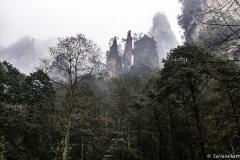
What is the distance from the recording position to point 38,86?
20891 millimetres

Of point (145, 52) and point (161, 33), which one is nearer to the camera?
point (145, 52)

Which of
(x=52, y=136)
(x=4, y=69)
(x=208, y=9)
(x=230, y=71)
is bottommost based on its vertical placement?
(x=52, y=136)

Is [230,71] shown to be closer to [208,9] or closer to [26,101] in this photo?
[208,9]

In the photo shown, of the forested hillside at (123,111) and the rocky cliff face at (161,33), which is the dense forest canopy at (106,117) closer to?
the forested hillside at (123,111)

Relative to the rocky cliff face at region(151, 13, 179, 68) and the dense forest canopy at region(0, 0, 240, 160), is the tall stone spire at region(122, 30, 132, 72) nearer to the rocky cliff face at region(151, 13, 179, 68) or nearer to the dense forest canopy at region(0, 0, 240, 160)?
the rocky cliff face at region(151, 13, 179, 68)

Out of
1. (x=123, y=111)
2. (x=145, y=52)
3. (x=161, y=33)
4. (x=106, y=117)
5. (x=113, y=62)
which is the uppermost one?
(x=161, y=33)

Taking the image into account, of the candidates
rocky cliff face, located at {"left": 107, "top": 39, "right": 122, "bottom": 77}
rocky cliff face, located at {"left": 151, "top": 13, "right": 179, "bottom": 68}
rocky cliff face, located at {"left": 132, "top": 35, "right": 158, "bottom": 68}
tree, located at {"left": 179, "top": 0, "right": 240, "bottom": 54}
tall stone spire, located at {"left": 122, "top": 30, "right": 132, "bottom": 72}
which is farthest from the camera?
rocky cliff face, located at {"left": 151, "top": 13, "right": 179, "bottom": 68}

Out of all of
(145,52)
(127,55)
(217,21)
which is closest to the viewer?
(217,21)

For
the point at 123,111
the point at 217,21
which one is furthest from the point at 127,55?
the point at 217,21

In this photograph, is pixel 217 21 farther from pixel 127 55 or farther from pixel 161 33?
pixel 161 33

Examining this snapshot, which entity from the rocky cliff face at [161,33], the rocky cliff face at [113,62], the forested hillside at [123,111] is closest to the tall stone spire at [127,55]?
the rocky cliff face at [113,62]

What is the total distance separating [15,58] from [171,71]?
150 meters

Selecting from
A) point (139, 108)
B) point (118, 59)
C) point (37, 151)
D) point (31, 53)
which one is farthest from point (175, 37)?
point (37, 151)

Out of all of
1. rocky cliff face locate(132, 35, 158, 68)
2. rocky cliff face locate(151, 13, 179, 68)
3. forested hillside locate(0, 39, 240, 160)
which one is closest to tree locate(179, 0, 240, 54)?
forested hillside locate(0, 39, 240, 160)
